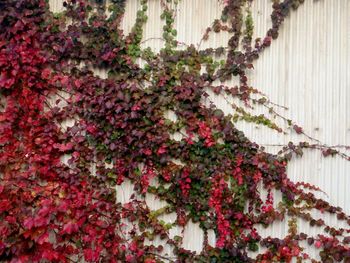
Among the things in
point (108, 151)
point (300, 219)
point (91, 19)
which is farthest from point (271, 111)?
point (91, 19)

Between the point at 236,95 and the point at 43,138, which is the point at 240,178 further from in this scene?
the point at 43,138

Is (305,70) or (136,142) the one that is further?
(305,70)

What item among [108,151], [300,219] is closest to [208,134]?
[108,151]

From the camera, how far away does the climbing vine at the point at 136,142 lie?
363 centimetres

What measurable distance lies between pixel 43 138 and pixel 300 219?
85.1 inches

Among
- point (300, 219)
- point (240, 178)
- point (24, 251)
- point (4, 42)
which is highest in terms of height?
point (4, 42)

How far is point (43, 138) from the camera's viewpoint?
364 centimetres

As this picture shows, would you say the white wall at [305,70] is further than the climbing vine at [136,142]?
Yes

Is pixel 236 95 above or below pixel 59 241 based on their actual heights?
above

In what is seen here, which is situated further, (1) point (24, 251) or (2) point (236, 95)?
(2) point (236, 95)

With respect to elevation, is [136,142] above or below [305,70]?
below

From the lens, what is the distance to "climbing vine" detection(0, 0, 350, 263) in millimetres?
3633

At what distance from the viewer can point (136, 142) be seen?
143 inches

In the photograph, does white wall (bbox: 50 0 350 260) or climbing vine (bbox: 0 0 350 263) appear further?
white wall (bbox: 50 0 350 260)
